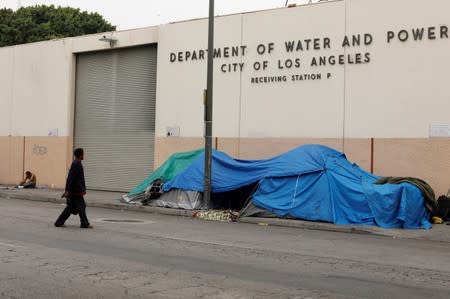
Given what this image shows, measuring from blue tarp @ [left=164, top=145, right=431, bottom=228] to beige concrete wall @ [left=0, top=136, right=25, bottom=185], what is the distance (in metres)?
14.5

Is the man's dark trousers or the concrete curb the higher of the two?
the man's dark trousers

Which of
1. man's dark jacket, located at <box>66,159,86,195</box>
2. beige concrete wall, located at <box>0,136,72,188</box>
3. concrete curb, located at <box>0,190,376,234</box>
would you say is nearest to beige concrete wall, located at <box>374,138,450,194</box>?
concrete curb, located at <box>0,190,376,234</box>

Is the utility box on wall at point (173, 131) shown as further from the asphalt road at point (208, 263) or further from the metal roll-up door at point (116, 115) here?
the asphalt road at point (208, 263)

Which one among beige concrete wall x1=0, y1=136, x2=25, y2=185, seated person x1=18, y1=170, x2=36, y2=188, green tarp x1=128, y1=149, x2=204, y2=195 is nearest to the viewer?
green tarp x1=128, y1=149, x2=204, y2=195

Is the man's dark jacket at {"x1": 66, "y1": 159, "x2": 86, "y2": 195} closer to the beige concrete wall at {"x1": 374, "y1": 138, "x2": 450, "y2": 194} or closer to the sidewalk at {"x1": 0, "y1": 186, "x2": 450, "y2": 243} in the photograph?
the sidewalk at {"x1": 0, "y1": 186, "x2": 450, "y2": 243}

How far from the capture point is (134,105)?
1050 inches

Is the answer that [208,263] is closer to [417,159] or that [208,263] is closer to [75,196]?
[75,196]

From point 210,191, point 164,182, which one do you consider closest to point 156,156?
point 164,182

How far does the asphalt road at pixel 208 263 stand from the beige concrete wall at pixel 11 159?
52.2 ft

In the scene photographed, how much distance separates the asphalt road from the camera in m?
7.64

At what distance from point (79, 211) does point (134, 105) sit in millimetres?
13082

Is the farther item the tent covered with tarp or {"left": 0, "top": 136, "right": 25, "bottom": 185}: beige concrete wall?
{"left": 0, "top": 136, "right": 25, "bottom": 185}: beige concrete wall

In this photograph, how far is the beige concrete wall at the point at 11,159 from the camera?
30594 mm

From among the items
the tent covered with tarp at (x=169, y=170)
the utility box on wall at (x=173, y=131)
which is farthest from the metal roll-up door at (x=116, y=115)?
the tent covered with tarp at (x=169, y=170)
